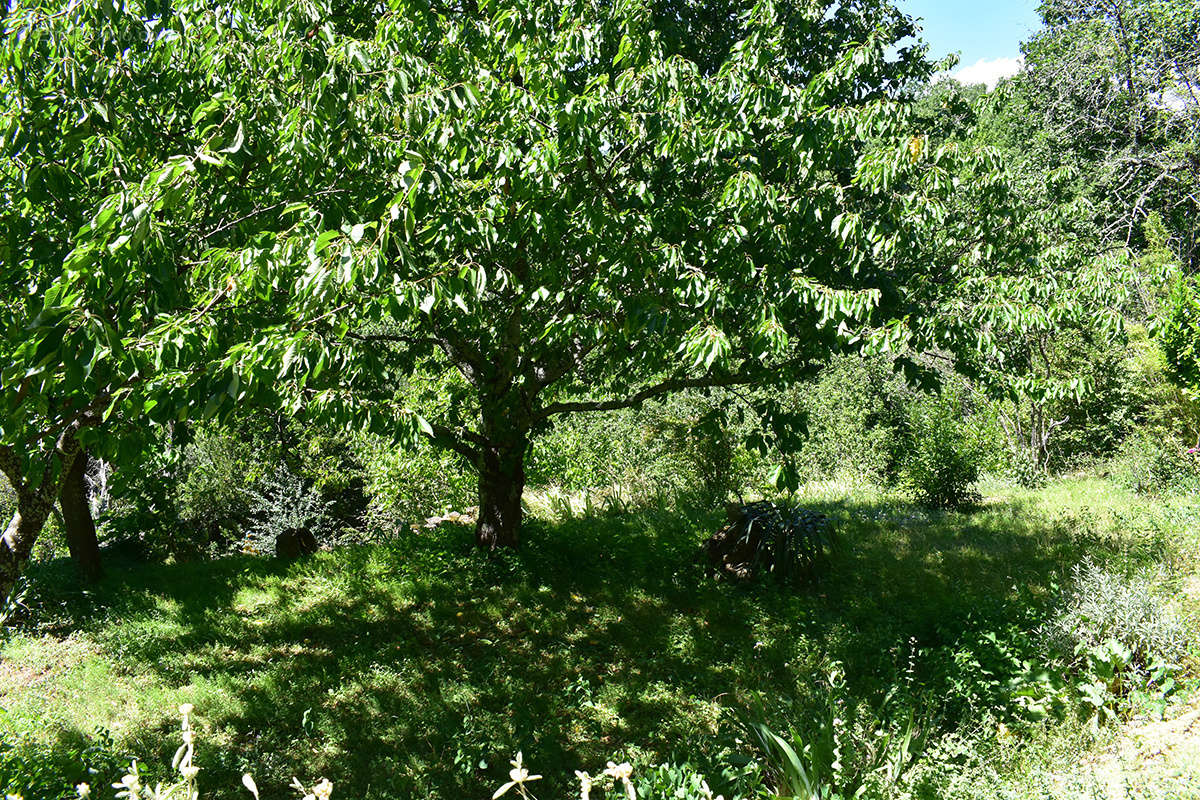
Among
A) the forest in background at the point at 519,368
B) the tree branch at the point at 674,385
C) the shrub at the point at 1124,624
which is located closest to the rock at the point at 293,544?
the forest in background at the point at 519,368

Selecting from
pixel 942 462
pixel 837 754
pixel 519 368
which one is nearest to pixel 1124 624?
pixel 837 754

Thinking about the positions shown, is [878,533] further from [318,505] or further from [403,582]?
[318,505]

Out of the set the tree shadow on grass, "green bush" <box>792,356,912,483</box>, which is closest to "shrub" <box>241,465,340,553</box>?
the tree shadow on grass

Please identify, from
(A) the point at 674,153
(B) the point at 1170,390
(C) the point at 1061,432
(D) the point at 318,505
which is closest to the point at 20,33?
(A) the point at 674,153

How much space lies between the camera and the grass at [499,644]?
16.2 feet

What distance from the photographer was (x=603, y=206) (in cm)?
473

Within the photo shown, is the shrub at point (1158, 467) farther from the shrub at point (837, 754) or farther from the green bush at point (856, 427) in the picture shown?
the shrub at point (837, 754)

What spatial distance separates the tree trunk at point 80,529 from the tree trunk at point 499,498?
4.42m

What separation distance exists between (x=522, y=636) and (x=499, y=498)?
1843mm

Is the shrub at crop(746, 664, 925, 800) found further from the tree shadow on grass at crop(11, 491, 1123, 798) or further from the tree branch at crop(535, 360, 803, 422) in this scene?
the tree branch at crop(535, 360, 803, 422)

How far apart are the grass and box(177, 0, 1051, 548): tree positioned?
2.31 metres

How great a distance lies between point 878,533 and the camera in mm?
8883

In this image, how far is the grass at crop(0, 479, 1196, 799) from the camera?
4.93 metres

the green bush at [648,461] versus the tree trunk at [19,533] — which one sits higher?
the tree trunk at [19,533]
